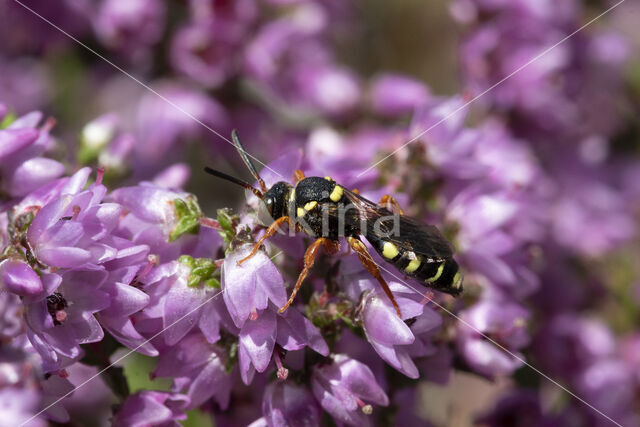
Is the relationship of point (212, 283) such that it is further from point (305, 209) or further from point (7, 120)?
point (7, 120)

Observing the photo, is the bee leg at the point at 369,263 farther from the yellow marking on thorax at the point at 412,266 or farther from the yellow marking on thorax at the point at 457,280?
the yellow marking on thorax at the point at 457,280

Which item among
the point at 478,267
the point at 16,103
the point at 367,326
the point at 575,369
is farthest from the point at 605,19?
the point at 16,103

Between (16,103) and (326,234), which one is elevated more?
(326,234)

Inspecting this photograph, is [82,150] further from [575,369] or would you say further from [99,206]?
[575,369]

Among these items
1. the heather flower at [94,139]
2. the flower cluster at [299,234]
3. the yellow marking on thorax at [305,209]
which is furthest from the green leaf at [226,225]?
the heather flower at [94,139]

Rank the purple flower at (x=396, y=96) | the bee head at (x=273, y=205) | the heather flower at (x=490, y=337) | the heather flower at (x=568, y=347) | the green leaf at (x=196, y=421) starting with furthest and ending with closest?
the purple flower at (x=396, y=96) → the heather flower at (x=568, y=347) → the green leaf at (x=196, y=421) → the heather flower at (x=490, y=337) → the bee head at (x=273, y=205)

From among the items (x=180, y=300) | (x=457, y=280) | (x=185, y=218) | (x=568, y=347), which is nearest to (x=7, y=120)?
(x=185, y=218)

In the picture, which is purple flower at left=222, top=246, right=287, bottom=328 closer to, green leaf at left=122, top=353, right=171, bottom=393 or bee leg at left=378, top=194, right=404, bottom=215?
bee leg at left=378, top=194, right=404, bottom=215
